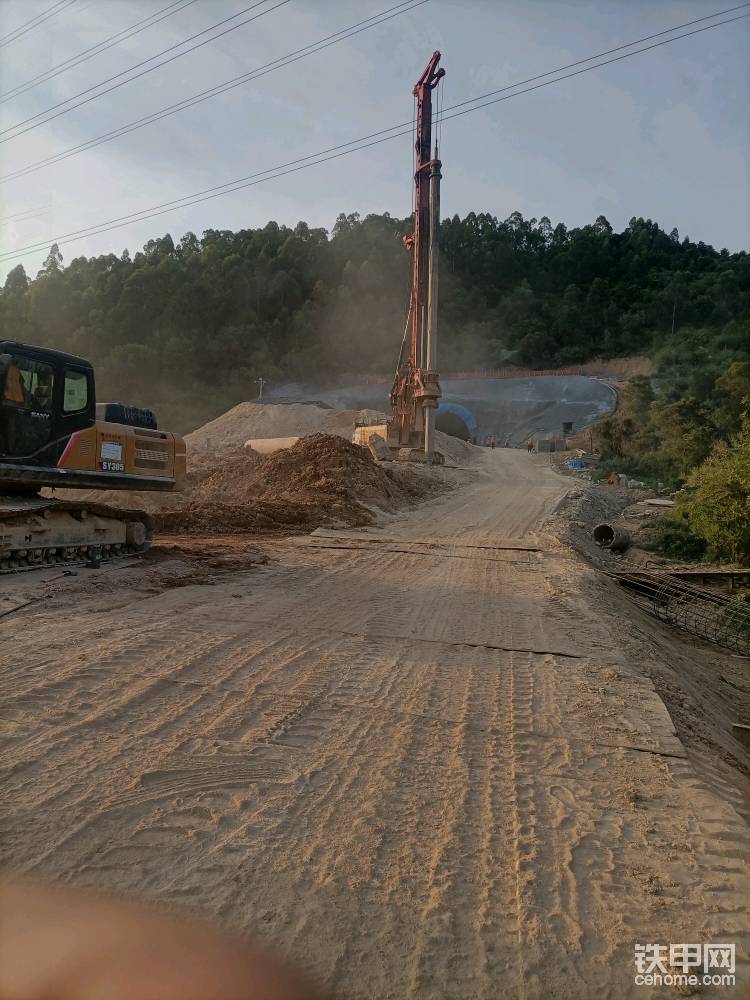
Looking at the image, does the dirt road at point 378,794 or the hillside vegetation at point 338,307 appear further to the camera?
the hillside vegetation at point 338,307

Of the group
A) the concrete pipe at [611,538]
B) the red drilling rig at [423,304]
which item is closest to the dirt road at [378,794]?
the concrete pipe at [611,538]

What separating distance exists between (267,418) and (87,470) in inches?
1135

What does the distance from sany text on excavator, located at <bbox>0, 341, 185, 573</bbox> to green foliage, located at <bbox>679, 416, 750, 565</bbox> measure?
476 inches

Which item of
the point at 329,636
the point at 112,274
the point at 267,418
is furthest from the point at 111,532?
the point at 112,274

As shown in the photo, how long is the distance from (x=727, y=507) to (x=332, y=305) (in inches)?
2610

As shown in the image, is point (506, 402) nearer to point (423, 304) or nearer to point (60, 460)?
point (423, 304)

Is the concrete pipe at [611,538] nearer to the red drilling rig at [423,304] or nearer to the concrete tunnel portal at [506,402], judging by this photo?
the red drilling rig at [423,304]

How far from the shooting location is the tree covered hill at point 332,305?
68125mm

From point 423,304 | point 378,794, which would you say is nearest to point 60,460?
point 378,794

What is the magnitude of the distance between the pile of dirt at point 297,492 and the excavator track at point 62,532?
12.0 feet

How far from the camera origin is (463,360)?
3130 inches

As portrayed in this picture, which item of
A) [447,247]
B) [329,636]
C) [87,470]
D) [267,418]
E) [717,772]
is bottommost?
[717,772]

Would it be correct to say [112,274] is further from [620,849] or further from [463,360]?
[620,849]

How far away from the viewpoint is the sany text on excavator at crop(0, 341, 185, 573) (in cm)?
816
